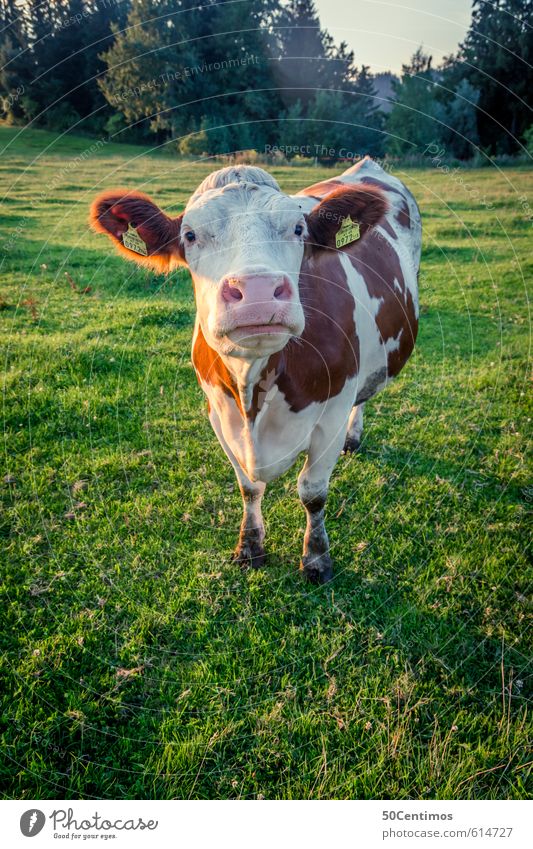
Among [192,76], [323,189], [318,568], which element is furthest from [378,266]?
[192,76]

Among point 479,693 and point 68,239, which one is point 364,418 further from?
point 68,239

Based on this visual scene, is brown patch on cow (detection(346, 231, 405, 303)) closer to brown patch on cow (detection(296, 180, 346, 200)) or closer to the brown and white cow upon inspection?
the brown and white cow

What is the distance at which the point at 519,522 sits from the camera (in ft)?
15.1

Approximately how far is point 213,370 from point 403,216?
359 cm

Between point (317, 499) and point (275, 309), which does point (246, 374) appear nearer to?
point (275, 309)

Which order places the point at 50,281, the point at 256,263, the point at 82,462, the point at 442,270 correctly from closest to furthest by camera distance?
the point at 256,263 < the point at 82,462 < the point at 50,281 < the point at 442,270

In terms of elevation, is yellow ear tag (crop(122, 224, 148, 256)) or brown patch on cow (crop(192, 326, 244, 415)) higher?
yellow ear tag (crop(122, 224, 148, 256))

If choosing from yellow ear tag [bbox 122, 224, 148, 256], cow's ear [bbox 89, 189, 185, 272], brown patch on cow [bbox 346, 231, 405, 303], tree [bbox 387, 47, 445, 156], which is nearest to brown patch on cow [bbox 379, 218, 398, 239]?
brown patch on cow [bbox 346, 231, 405, 303]

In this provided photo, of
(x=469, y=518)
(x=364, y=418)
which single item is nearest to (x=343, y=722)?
(x=469, y=518)

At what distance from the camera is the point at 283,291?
2.42 m

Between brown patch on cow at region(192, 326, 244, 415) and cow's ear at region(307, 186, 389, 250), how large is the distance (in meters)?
0.93

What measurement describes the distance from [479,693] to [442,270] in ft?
33.0

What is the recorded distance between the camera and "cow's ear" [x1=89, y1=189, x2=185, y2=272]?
3191 millimetres

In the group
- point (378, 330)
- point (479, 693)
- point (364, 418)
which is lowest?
point (479, 693)
